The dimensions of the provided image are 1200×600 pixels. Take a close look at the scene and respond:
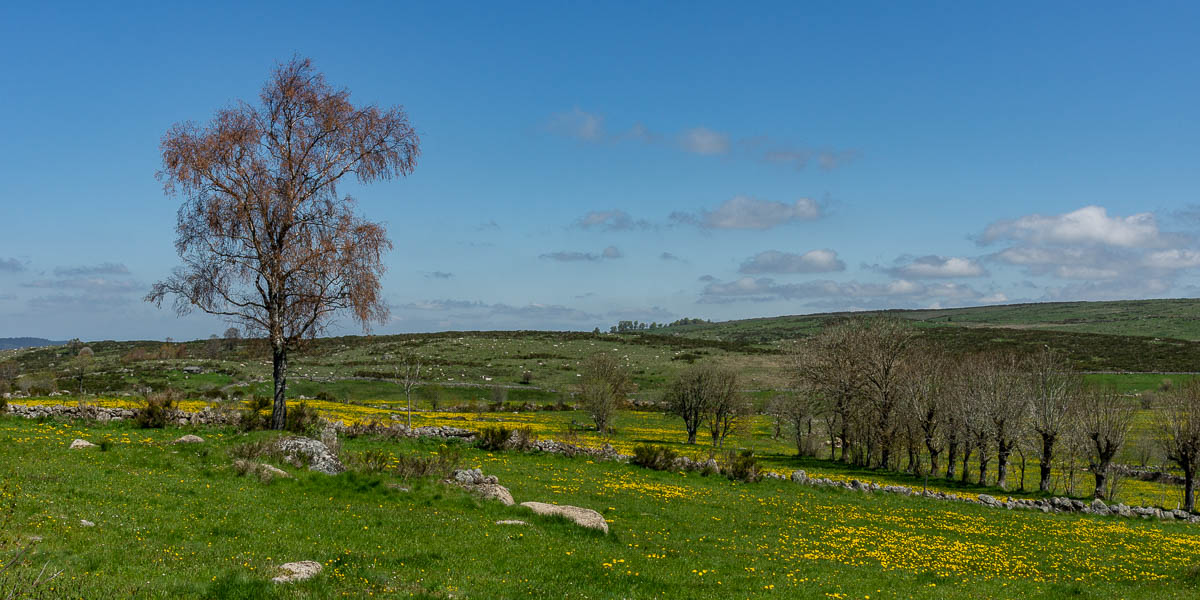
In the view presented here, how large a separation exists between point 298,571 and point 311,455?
11.4 metres

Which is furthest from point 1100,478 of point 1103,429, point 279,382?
point 279,382

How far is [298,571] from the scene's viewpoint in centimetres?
1109

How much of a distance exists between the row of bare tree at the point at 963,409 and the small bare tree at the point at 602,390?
629 inches

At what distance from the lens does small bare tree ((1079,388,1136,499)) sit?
40.2 m

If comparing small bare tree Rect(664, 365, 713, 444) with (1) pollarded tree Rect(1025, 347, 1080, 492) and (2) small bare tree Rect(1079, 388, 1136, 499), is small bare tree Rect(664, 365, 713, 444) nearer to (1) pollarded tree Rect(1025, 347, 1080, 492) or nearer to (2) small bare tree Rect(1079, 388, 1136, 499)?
(1) pollarded tree Rect(1025, 347, 1080, 492)

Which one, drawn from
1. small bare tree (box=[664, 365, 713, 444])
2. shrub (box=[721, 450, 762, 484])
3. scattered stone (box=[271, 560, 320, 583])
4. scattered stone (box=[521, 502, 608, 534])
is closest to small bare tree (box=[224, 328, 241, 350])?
scattered stone (box=[521, 502, 608, 534])

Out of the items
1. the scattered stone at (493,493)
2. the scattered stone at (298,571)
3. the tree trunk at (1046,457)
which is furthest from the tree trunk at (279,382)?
the tree trunk at (1046,457)

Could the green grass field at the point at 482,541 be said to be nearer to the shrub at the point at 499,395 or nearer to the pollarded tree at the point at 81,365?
the pollarded tree at the point at 81,365

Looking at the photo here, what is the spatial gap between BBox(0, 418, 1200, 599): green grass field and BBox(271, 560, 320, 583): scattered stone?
0.28 meters

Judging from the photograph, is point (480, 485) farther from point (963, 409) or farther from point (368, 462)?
point (963, 409)

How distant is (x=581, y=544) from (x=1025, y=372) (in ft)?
155

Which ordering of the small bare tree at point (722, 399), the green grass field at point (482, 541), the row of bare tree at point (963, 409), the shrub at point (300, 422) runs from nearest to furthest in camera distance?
the green grass field at point (482, 541) → the shrub at point (300, 422) → the row of bare tree at point (963, 409) → the small bare tree at point (722, 399)

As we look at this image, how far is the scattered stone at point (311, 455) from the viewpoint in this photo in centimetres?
2098

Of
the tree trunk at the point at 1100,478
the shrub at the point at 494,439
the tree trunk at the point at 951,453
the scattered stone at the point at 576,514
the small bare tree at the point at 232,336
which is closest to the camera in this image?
the scattered stone at the point at 576,514
